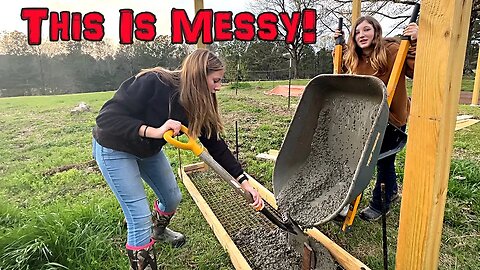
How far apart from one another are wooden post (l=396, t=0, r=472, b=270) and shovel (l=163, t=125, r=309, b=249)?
0.61 m

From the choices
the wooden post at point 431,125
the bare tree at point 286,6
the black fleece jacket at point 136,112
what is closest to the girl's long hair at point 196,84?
the black fleece jacket at point 136,112

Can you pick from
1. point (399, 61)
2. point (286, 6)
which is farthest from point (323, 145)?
point (286, 6)

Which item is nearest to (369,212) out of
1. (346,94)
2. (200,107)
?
(346,94)

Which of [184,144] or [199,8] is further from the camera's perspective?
[199,8]

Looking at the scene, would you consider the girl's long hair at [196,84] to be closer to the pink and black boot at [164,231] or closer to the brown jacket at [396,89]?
the pink and black boot at [164,231]

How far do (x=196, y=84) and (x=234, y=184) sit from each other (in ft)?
1.73

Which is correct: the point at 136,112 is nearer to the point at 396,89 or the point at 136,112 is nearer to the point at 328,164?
the point at 328,164

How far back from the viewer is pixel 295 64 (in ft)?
63.7

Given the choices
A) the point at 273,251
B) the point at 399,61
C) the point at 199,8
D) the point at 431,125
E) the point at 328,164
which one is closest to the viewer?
the point at 431,125

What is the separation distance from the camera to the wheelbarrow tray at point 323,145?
5.59 feet

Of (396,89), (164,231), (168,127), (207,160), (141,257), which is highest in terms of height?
(396,89)

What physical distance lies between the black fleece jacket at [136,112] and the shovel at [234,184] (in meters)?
0.14

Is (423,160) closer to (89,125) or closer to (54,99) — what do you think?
(89,125)

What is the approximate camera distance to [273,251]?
6.79 feet
